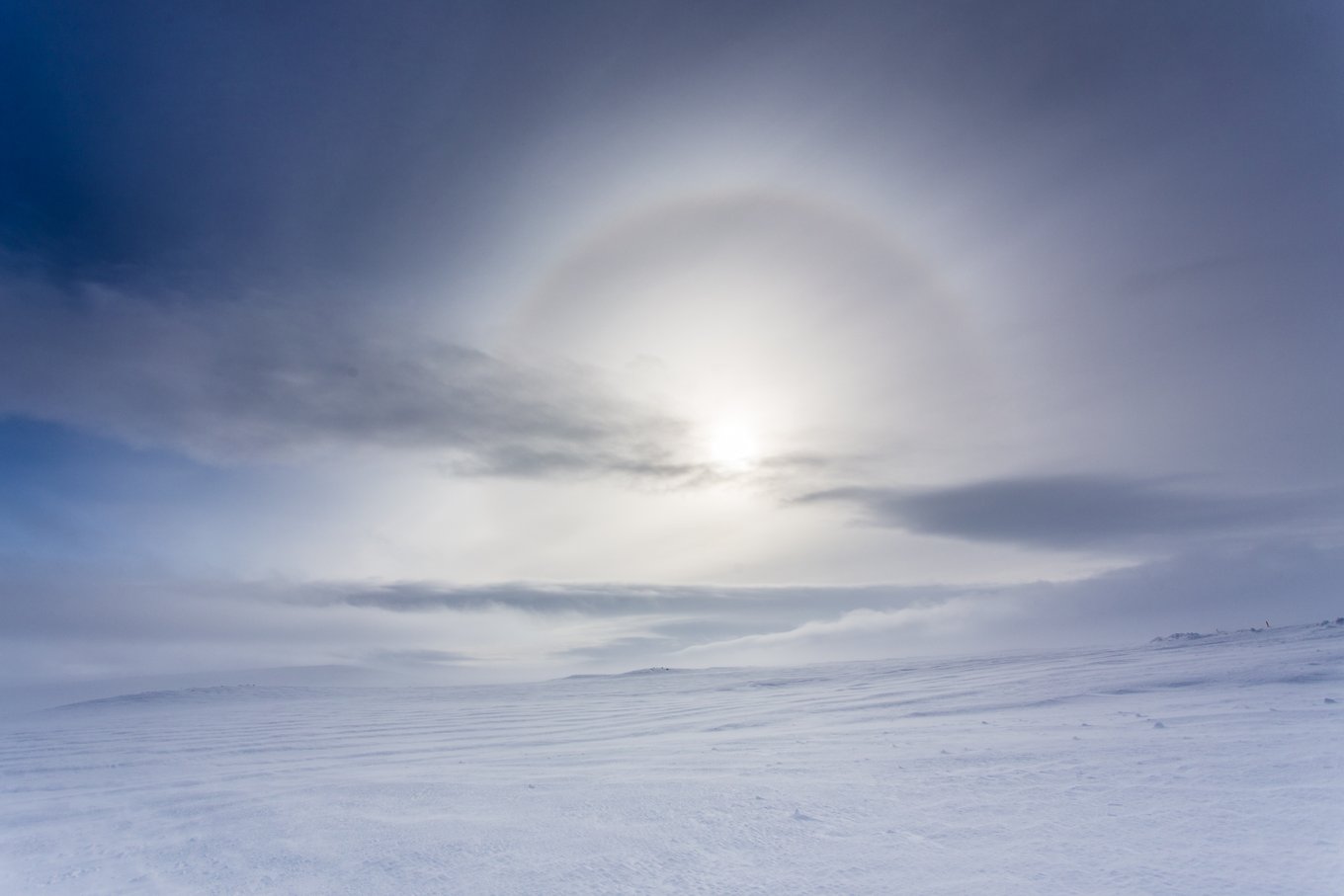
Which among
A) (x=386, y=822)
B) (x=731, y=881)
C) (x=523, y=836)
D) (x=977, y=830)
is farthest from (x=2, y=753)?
(x=977, y=830)

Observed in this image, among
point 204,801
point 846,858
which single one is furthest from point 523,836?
point 204,801

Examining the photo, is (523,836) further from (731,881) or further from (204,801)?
(204,801)

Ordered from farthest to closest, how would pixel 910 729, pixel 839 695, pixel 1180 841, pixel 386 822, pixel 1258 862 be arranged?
pixel 839 695, pixel 910 729, pixel 386 822, pixel 1180 841, pixel 1258 862

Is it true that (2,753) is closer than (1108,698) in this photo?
No

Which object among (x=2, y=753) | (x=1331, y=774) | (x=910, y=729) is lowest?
(x=2, y=753)

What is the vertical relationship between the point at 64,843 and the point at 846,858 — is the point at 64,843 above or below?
below

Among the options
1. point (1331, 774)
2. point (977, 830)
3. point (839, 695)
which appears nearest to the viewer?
point (977, 830)
